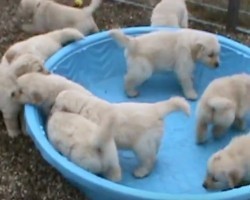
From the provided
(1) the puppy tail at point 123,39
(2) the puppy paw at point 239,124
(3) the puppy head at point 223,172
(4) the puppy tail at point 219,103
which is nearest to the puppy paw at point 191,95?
(2) the puppy paw at point 239,124

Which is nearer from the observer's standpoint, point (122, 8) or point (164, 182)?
point (164, 182)

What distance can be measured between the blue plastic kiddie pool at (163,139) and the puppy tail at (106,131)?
0.49ft

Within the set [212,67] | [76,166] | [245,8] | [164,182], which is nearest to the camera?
[76,166]

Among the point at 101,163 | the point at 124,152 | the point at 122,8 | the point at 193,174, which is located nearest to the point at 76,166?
the point at 101,163

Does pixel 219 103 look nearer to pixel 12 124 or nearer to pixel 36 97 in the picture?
pixel 36 97

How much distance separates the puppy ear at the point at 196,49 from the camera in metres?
3.48

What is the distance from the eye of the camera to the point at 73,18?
411 cm

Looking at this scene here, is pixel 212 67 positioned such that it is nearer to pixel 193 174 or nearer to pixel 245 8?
pixel 193 174

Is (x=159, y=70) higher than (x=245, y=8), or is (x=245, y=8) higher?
(x=159, y=70)

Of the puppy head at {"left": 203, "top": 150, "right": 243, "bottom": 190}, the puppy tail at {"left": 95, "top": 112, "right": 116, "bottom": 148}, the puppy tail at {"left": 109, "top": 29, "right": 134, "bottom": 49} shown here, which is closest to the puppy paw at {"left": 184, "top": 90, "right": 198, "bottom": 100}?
the puppy tail at {"left": 109, "top": 29, "right": 134, "bottom": 49}

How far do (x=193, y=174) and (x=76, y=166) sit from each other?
70 centimetres

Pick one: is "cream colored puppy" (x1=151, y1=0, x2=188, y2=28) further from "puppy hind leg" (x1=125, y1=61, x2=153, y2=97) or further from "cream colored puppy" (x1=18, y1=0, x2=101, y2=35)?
"puppy hind leg" (x1=125, y1=61, x2=153, y2=97)

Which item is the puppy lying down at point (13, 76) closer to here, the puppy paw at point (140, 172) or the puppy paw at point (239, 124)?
the puppy paw at point (140, 172)

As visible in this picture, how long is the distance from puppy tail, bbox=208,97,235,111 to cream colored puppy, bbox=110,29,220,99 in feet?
1.61
